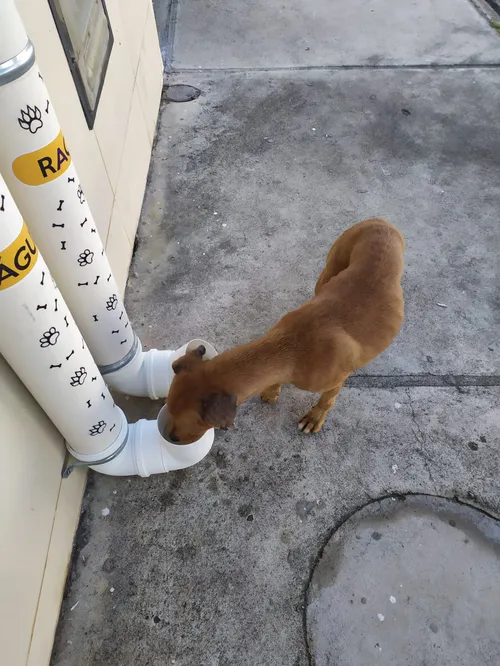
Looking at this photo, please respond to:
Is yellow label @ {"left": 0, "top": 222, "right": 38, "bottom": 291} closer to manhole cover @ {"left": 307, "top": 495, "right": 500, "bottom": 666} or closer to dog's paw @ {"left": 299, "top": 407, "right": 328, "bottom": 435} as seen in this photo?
dog's paw @ {"left": 299, "top": 407, "right": 328, "bottom": 435}

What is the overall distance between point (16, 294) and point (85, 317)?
82cm

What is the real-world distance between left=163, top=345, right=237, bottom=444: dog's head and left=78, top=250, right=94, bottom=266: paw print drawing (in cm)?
65

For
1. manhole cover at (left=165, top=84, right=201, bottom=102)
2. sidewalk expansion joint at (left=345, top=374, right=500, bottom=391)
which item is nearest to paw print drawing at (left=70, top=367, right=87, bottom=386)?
sidewalk expansion joint at (left=345, top=374, right=500, bottom=391)

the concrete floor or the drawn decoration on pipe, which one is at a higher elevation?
the drawn decoration on pipe

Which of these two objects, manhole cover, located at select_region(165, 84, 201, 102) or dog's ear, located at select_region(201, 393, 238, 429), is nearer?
dog's ear, located at select_region(201, 393, 238, 429)

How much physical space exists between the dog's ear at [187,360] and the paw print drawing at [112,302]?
616mm

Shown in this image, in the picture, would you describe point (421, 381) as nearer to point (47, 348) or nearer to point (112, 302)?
point (112, 302)

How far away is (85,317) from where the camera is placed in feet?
8.19

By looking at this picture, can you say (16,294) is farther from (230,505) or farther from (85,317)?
(230,505)

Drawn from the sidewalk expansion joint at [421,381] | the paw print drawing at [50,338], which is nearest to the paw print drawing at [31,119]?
the paw print drawing at [50,338]

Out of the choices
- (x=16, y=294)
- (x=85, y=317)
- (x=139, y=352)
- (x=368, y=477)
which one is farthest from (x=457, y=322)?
(x=16, y=294)

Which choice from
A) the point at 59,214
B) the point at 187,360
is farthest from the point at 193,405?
the point at 59,214

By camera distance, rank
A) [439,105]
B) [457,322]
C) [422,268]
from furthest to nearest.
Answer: [439,105] < [422,268] < [457,322]

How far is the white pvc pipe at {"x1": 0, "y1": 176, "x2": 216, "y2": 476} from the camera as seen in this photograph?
5.40 feet
